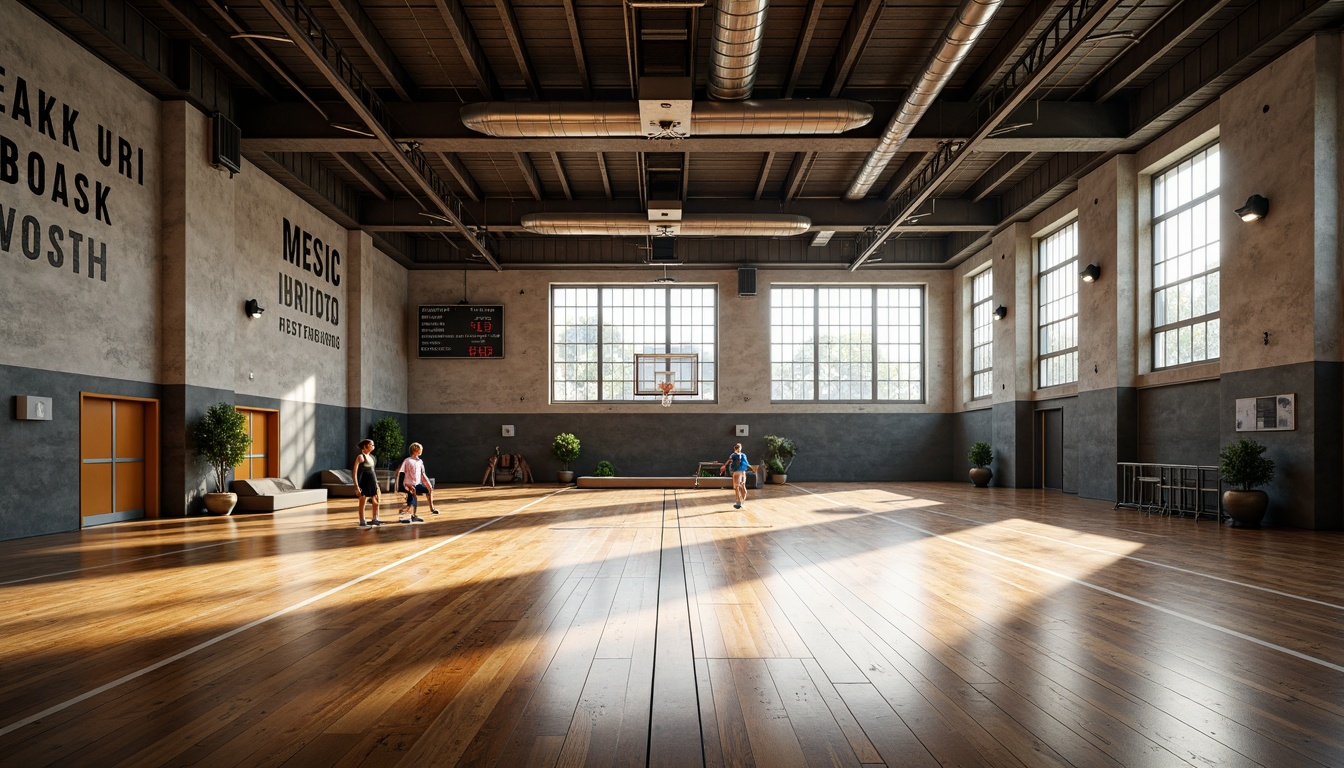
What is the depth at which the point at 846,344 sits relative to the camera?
947 inches

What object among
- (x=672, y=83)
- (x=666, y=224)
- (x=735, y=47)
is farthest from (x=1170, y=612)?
(x=666, y=224)

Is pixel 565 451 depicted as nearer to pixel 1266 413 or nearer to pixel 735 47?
pixel 735 47

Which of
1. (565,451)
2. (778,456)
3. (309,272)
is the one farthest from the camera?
(778,456)

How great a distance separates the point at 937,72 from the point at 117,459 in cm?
1218

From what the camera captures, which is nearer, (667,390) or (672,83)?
(672,83)

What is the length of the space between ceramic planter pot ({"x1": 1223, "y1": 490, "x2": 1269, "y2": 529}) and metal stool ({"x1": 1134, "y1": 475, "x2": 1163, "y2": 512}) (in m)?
1.84

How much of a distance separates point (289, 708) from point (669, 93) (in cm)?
932

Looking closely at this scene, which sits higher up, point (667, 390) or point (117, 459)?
point (667, 390)

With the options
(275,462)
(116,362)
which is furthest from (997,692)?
(275,462)

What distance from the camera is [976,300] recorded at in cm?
2284

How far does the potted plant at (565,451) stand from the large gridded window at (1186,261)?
13.8 m

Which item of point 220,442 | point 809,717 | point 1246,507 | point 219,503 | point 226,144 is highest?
point 226,144

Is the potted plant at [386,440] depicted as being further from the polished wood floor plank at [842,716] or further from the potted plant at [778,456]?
the polished wood floor plank at [842,716]

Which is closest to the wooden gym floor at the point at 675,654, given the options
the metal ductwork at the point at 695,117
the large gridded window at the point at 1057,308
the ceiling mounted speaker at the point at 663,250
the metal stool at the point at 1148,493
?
the metal stool at the point at 1148,493
